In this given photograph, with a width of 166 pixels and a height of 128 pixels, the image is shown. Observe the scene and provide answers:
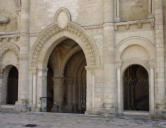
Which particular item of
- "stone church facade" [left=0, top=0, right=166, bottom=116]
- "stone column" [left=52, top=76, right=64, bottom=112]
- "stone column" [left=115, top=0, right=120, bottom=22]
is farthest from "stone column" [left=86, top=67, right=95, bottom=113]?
"stone column" [left=52, top=76, right=64, bottom=112]

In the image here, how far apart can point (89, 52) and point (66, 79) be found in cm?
590

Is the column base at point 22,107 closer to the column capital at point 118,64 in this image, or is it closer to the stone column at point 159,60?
the column capital at point 118,64

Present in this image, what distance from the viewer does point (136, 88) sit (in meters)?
17.1

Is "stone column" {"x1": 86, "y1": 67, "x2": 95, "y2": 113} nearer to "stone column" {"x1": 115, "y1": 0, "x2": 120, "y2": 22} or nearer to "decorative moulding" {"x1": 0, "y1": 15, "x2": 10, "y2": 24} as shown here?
"stone column" {"x1": 115, "y1": 0, "x2": 120, "y2": 22}

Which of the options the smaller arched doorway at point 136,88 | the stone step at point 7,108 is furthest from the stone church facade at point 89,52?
the stone step at point 7,108

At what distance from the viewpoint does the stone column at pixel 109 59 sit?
42.8 ft

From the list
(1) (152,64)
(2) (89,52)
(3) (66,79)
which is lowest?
(3) (66,79)

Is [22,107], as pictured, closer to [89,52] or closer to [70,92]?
[70,92]

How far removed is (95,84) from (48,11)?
215 inches

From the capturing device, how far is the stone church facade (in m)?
12.6

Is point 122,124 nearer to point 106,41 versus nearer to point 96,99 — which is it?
point 96,99

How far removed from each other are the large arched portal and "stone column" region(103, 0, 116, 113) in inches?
196

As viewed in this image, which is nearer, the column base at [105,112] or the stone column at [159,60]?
the stone column at [159,60]

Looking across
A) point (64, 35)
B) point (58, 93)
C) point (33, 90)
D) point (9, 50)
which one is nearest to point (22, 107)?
point (33, 90)
